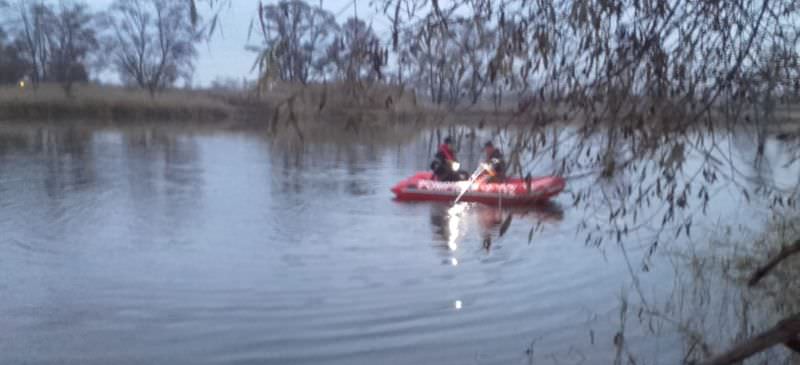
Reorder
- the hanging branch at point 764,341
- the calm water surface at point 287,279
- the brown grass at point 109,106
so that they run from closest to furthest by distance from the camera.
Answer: the hanging branch at point 764,341
the calm water surface at point 287,279
the brown grass at point 109,106

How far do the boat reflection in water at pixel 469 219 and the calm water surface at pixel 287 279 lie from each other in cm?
4

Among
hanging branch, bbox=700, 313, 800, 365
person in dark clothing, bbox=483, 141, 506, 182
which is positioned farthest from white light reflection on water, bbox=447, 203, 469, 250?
hanging branch, bbox=700, 313, 800, 365

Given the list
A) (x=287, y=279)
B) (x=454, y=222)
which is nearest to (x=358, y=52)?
(x=287, y=279)

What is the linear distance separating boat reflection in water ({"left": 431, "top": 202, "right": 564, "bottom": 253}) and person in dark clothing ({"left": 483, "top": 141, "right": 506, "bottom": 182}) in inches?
263

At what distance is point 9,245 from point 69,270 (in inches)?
70.6

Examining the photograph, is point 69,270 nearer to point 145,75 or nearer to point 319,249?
point 319,249

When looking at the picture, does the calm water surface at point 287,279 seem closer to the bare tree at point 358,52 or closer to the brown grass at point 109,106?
the bare tree at point 358,52

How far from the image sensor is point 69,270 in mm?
9594

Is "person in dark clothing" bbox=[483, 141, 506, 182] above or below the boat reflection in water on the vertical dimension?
above

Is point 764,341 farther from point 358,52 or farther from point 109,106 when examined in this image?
point 109,106

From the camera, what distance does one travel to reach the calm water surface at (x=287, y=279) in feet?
22.6

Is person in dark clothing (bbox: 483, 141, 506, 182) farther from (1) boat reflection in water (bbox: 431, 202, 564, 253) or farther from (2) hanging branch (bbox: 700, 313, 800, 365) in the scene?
(1) boat reflection in water (bbox: 431, 202, 564, 253)

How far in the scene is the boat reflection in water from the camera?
1230cm

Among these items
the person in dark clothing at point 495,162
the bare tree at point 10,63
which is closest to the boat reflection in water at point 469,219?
the person in dark clothing at point 495,162
